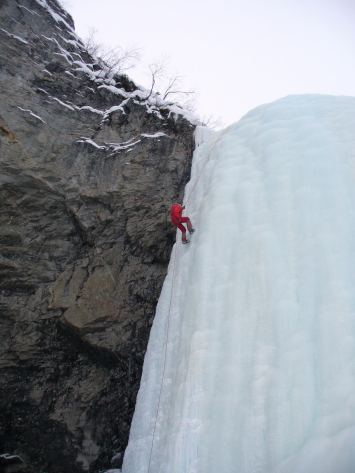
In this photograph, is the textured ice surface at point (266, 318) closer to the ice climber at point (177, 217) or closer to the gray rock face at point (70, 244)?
the ice climber at point (177, 217)

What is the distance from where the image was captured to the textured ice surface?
6.45 ft

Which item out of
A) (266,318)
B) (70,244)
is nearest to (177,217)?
(70,244)

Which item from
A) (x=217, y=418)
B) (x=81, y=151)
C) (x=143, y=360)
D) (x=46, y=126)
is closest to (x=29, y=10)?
(x=46, y=126)

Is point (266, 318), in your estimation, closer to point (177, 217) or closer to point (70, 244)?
point (177, 217)

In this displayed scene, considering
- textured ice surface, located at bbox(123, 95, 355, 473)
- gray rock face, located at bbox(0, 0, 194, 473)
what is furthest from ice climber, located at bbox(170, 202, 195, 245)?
gray rock face, located at bbox(0, 0, 194, 473)

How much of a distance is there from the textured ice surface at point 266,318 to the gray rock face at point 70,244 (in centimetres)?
47

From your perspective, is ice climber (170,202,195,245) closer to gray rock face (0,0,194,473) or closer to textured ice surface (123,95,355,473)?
textured ice surface (123,95,355,473)

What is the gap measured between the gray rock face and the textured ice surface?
47 cm

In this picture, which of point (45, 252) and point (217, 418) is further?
point (45, 252)

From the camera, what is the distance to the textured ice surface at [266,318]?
6.45 ft

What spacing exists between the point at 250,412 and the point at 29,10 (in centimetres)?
643

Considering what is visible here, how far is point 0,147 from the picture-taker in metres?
3.68

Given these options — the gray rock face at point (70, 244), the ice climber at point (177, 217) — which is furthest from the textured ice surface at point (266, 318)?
the gray rock face at point (70, 244)

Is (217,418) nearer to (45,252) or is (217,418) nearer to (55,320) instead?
(55,320)
